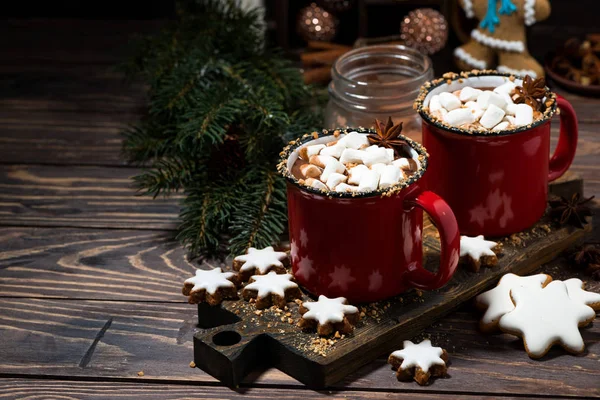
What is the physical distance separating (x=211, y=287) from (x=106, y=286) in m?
0.19

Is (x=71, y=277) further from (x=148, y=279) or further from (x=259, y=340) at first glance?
(x=259, y=340)

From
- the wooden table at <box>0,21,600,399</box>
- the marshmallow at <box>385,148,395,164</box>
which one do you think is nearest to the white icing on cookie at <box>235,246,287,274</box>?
the wooden table at <box>0,21,600,399</box>

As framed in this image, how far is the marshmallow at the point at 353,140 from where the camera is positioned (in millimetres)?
1086

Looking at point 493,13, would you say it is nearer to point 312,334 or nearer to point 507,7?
point 507,7

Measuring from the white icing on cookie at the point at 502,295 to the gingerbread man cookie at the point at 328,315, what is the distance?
169 millimetres

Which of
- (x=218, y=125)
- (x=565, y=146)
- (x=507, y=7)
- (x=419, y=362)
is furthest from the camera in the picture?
(x=507, y=7)

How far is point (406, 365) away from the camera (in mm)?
999

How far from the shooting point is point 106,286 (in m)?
1.20

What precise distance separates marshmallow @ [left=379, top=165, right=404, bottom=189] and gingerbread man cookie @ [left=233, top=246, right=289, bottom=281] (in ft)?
0.67

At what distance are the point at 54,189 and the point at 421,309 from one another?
2.23ft

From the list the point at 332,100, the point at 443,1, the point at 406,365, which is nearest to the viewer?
the point at 406,365

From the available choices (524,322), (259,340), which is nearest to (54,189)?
(259,340)

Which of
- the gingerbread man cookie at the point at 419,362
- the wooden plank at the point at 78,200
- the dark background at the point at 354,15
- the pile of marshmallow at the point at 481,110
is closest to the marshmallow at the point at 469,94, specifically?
the pile of marshmallow at the point at 481,110

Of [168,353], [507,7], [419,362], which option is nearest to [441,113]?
[419,362]
